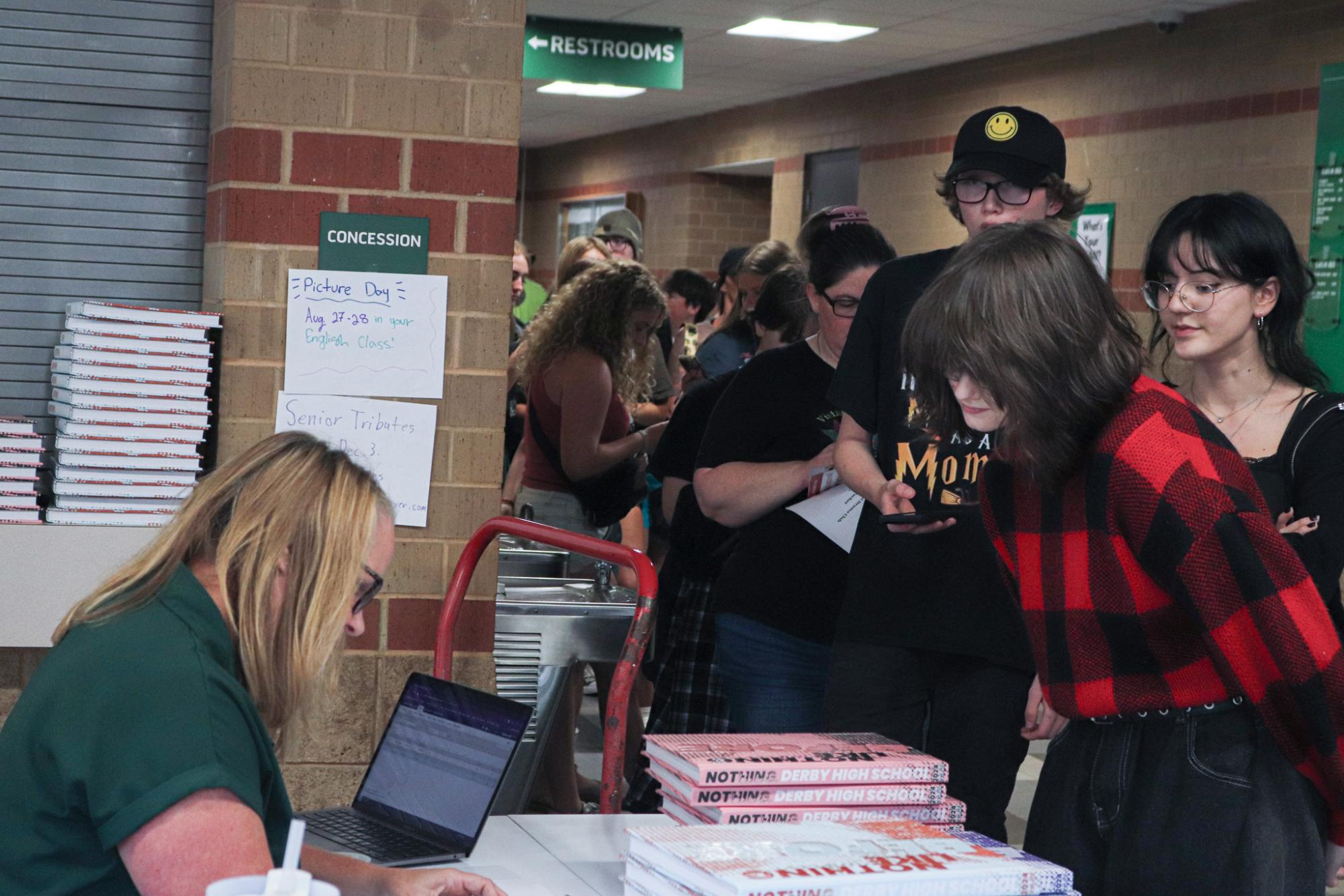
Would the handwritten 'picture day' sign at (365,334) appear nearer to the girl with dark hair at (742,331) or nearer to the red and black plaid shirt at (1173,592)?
the red and black plaid shirt at (1173,592)

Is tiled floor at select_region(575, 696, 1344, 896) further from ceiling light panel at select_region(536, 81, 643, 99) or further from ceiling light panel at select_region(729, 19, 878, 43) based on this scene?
ceiling light panel at select_region(536, 81, 643, 99)

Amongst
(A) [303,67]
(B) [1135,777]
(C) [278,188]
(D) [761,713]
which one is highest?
(A) [303,67]

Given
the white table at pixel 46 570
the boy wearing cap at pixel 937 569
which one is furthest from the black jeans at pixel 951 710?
the white table at pixel 46 570

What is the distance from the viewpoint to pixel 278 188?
285cm

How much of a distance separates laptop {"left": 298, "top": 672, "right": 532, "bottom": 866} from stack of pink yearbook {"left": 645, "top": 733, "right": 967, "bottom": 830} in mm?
217

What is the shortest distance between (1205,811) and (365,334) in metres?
1.83

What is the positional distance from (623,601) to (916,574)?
4.26ft

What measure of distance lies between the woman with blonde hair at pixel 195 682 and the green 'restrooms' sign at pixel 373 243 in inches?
53.5

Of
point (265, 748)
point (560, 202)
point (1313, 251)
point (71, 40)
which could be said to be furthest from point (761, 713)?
point (560, 202)

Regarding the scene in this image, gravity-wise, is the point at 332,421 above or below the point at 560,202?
below

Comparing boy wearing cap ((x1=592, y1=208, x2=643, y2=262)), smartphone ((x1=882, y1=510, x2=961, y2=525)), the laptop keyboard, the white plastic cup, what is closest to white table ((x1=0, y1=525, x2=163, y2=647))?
the laptop keyboard

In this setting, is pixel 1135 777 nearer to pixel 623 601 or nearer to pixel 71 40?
pixel 623 601

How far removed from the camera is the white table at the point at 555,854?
178 centimetres

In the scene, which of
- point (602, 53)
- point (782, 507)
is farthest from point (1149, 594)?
point (602, 53)
